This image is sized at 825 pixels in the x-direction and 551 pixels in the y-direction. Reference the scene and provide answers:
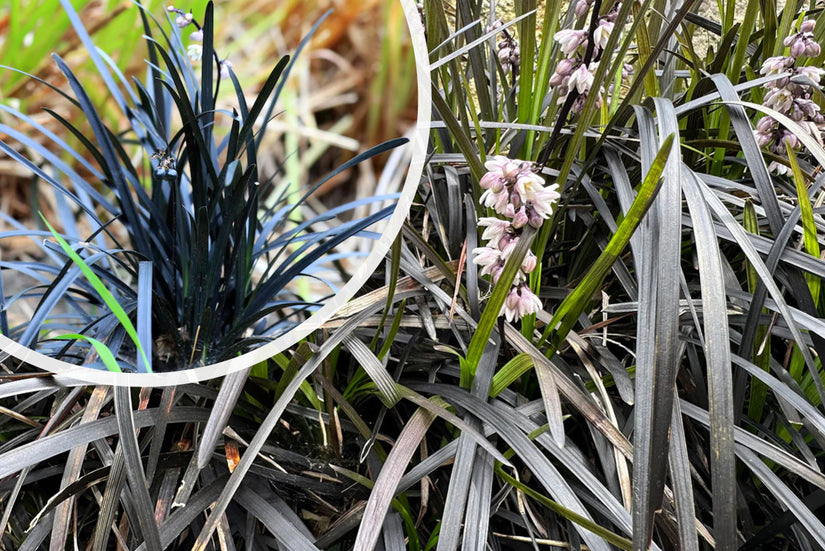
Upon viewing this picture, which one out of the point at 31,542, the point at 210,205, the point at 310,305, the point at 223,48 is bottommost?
the point at 31,542

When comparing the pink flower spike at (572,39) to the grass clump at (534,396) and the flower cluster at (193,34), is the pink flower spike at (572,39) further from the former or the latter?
the flower cluster at (193,34)

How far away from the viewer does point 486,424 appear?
53cm

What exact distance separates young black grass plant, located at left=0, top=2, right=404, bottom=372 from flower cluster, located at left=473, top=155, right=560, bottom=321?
0.53ft

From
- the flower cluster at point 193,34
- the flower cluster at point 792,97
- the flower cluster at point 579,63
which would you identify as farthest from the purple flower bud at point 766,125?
the flower cluster at point 193,34

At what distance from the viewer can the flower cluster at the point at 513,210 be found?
434 millimetres

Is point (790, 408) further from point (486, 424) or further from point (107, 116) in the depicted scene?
point (107, 116)

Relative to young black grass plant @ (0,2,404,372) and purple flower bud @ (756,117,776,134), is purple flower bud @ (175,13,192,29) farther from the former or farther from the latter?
purple flower bud @ (756,117,776,134)

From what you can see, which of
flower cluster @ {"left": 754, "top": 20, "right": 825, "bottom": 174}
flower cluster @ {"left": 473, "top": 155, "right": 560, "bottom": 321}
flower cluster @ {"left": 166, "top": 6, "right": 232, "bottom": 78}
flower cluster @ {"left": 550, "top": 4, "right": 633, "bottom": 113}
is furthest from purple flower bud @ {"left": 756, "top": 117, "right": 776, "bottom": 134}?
flower cluster @ {"left": 166, "top": 6, "right": 232, "bottom": 78}

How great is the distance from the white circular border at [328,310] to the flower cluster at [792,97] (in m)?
0.38

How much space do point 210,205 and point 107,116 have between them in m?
0.12

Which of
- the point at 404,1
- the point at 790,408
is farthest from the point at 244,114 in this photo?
the point at 790,408

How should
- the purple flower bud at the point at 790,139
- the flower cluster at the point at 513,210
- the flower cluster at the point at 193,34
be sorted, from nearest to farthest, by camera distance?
the flower cluster at the point at 513,210 → the flower cluster at the point at 193,34 → the purple flower bud at the point at 790,139

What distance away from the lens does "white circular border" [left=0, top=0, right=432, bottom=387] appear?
492 millimetres

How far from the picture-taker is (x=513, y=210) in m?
0.44
